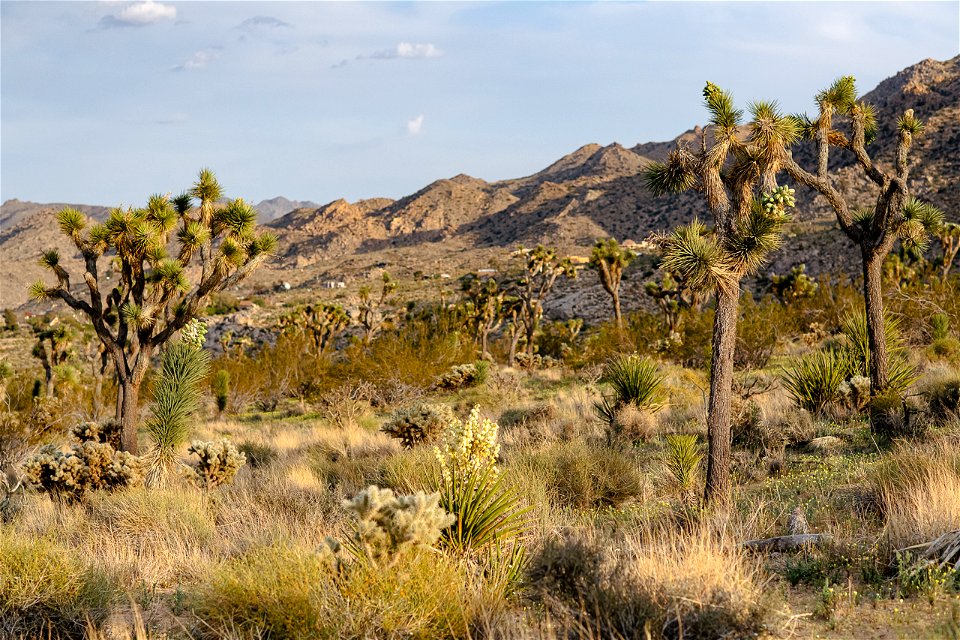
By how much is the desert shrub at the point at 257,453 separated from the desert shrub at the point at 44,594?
766 centimetres

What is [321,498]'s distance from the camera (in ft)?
31.0

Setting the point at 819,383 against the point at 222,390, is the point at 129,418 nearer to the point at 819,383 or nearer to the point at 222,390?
the point at 222,390

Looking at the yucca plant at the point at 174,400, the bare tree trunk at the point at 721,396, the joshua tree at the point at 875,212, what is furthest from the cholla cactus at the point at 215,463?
the joshua tree at the point at 875,212

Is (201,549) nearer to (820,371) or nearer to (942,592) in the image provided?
(942,592)

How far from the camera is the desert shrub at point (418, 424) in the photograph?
13211mm

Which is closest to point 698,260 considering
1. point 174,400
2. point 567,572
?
point 567,572

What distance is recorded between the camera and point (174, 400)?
12.8m

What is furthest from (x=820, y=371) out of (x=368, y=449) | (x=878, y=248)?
(x=368, y=449)

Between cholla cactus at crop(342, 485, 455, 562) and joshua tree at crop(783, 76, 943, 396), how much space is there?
9.42 metres

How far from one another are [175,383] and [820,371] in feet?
36.7

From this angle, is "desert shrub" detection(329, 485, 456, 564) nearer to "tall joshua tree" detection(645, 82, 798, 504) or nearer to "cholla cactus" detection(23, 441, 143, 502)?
"tall joshua tree" detection(645, 82, 798, 504)

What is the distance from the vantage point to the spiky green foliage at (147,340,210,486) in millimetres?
12625

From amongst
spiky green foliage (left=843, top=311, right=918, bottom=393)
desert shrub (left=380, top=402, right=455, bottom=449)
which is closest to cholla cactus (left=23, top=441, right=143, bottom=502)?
desert shrub (left=380, top=402, right=455, bottom=449)

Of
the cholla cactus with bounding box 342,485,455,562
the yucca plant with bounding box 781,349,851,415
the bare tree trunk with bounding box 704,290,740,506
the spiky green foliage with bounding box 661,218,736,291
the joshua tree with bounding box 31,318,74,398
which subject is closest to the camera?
the cholla cactus with bounding box 342,485,455,562
